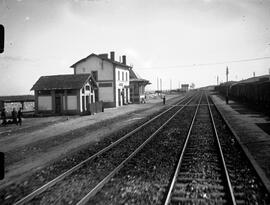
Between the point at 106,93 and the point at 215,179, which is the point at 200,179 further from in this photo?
the point at 106,93

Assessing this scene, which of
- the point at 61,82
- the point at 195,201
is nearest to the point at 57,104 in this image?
the point at 61,82

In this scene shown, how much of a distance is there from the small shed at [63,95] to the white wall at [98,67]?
22.8 feet

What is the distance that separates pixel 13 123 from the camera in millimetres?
20562

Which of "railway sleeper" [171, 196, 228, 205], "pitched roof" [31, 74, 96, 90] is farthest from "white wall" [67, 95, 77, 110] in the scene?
"railway sleeper" [171, 196, 228, 205]

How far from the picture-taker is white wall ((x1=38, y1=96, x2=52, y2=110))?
26.9 metres

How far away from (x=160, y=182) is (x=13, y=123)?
18.6 m

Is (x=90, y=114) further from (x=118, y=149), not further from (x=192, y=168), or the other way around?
(x=192, y=168)

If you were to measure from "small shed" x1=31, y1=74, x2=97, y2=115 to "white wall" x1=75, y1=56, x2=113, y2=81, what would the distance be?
6.96 meters

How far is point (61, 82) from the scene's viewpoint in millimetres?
27234

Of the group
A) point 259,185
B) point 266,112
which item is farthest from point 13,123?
point 266,112

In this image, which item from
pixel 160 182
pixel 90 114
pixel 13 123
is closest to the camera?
pixel 160 182

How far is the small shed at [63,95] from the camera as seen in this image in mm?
25984

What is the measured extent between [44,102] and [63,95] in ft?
9.03

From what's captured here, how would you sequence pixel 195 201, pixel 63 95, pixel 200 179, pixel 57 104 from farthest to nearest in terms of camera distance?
pixel 57 104 < pixel 63 95 < pixel 200 179 < pixel 195 201
